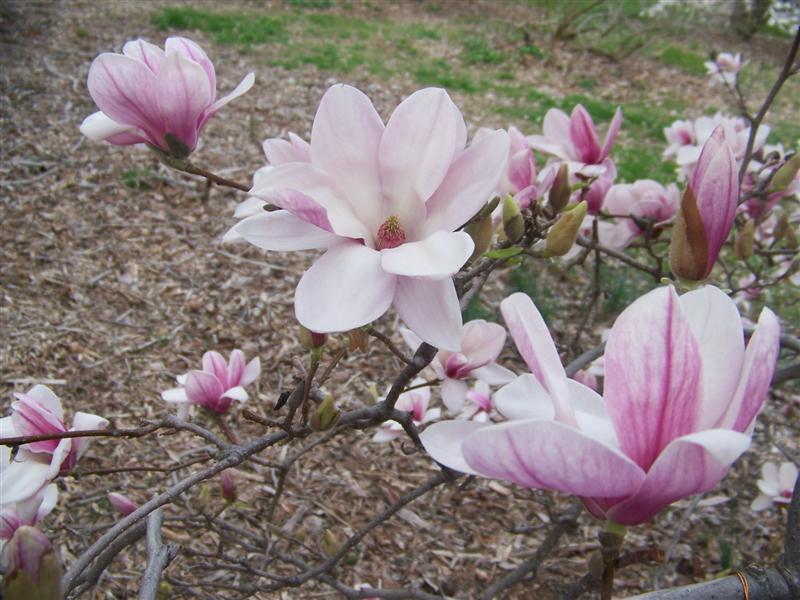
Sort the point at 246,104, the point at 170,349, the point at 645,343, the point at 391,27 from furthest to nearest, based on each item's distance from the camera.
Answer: the point at 391,27, the point at 246,104, the point at 170,349, the point at 645,343

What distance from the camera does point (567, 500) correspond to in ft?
6.81

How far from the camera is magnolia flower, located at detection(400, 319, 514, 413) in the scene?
3.76 ft

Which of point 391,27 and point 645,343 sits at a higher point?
point 645,343

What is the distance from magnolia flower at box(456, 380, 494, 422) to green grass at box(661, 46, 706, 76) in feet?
23.6

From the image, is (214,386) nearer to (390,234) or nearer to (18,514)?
(18,514)

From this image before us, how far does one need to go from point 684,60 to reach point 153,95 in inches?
325

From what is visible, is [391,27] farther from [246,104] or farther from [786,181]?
[786,181]

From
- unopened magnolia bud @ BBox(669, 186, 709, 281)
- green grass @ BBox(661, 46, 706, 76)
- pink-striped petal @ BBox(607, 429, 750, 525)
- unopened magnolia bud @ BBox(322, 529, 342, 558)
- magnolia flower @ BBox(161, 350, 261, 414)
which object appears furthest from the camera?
green grass @ BBox(661, 46, 706, 76)

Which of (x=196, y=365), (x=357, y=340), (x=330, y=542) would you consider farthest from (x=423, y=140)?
(x=196, y=365)

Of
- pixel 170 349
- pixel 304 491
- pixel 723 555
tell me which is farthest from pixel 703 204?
pixel 170 349

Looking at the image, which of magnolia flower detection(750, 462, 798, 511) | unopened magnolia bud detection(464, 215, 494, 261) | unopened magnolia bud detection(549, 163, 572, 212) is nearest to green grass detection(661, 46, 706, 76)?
magnolia flower detection(750, 462, 798, 511)

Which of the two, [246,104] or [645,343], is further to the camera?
[246,104]

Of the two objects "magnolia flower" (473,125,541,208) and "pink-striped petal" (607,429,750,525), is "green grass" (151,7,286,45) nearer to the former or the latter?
"magnolia flower" (473,125,541,208)

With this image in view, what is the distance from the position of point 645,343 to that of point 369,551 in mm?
1537
